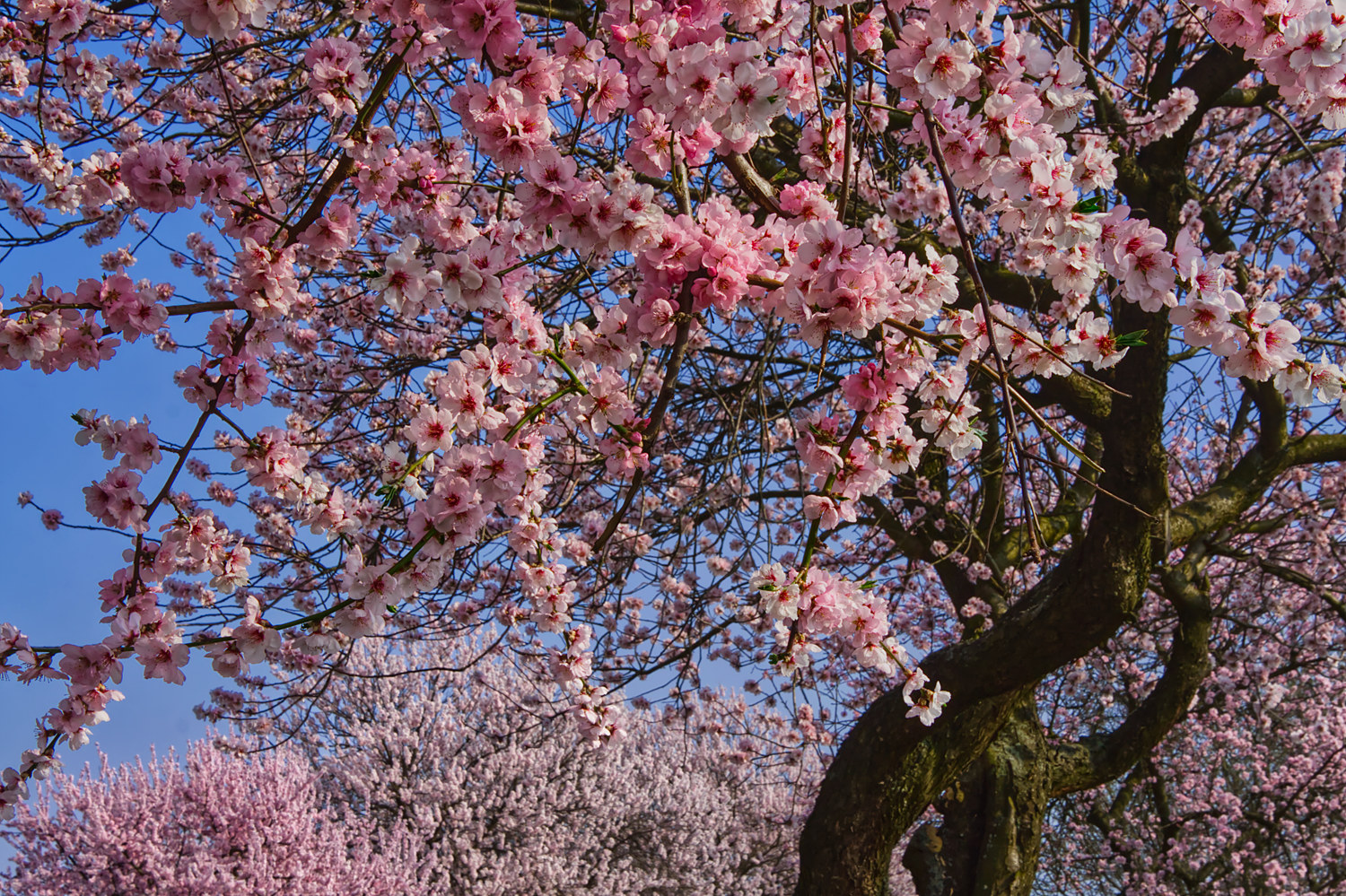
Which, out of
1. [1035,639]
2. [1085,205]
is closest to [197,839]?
[1035,639]

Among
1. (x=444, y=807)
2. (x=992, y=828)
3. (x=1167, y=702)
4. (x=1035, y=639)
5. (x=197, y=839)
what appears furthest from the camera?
(x=444, y=807)

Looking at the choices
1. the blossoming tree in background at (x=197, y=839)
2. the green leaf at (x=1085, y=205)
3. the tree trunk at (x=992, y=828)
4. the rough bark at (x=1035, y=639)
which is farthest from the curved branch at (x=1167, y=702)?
the blossoming tree in background at (x=197, y=839)

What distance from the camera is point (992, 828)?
4848 millimetres

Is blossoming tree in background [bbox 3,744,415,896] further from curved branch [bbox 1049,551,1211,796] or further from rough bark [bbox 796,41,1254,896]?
curved branch [bbox 1049,551,1211,796]

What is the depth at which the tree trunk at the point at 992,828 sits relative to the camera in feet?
15.4

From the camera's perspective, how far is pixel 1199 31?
488 cm

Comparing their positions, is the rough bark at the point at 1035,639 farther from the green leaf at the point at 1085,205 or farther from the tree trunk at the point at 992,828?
the green leaf at the point at 1085,205

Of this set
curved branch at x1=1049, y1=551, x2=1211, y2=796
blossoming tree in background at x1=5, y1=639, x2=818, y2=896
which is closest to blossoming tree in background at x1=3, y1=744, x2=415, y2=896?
blossoming tree in background at x1=5, y1=639, x2=818, y2=896

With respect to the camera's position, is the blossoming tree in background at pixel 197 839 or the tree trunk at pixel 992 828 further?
the blossoming tree in background at pixel 197 839

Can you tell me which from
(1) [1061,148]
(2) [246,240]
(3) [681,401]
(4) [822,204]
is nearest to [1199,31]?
(3) [681,401]

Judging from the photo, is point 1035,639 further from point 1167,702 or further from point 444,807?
point 444,807

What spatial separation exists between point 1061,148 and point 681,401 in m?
3.84

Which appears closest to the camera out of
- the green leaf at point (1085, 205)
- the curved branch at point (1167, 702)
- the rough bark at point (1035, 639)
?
the green leaf at point (1085, 205)

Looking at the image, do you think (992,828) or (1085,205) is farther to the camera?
(992,828)
